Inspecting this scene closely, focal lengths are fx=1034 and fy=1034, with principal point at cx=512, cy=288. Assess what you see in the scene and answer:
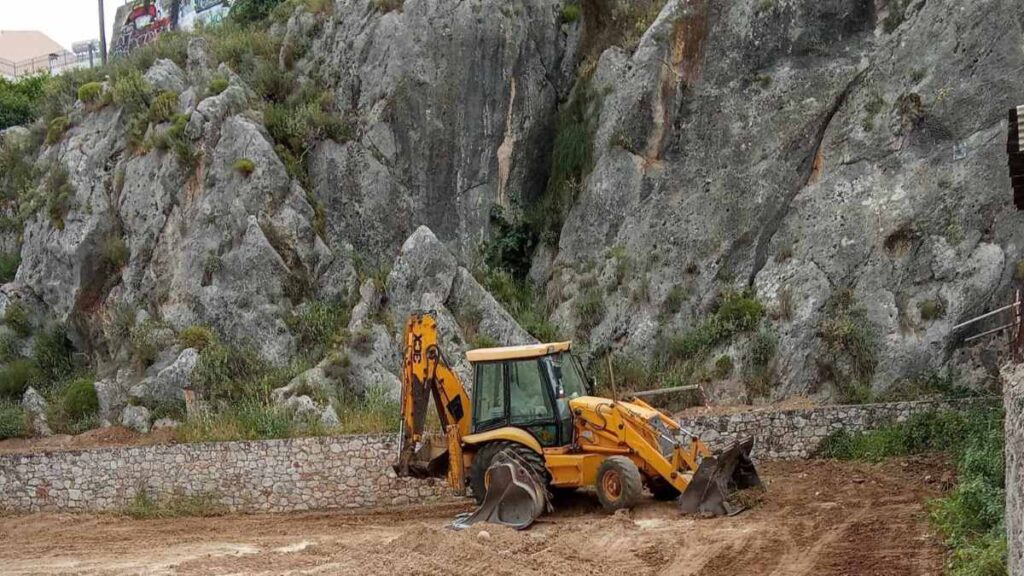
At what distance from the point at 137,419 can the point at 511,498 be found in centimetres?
1324

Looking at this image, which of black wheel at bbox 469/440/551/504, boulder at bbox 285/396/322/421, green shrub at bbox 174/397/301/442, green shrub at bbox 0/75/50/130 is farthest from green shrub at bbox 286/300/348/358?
green shrub at bbox 0/75/50/130

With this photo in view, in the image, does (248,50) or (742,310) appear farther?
(248,50)

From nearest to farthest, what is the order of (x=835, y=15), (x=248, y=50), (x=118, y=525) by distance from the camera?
(x=118, y=525)
(x=835, y=15)
(x=248, y=50)

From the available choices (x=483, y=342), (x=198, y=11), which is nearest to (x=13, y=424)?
(x=483, y=342)

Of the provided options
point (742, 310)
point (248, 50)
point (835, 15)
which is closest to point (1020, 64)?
point (835, 15)

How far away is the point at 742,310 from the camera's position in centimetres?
2527

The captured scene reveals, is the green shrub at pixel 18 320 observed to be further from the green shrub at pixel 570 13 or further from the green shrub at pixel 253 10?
the green shrub at pixel 570 13

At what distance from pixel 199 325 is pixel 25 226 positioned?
8.99 metres

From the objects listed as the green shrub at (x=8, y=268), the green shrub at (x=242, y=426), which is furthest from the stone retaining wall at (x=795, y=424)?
the green shrub at (x=8, y=268)

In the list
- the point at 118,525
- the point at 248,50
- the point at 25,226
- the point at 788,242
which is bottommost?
the point at 118,525

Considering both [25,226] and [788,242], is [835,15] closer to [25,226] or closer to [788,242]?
[788,242]

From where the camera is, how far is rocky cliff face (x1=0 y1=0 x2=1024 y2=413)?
24.4m

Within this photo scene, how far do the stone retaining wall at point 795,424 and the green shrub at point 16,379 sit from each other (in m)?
18.7

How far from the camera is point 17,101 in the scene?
146ft
